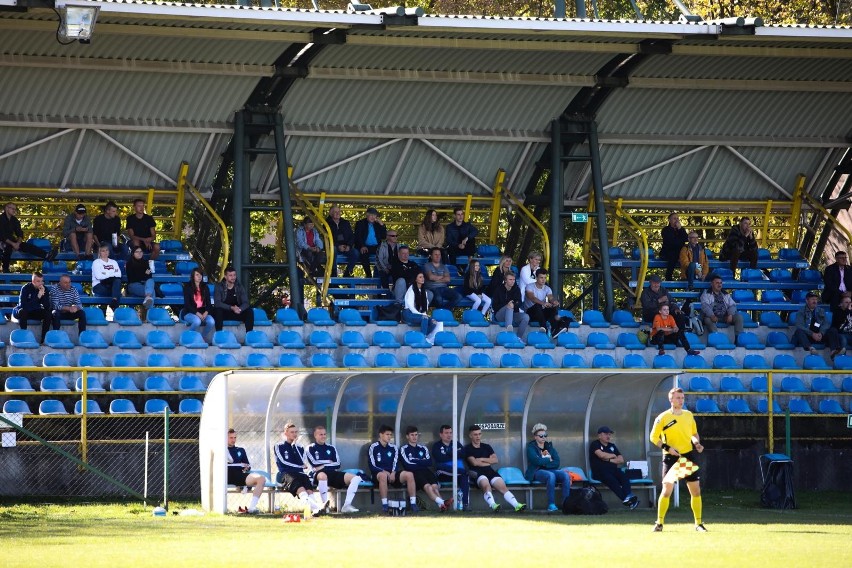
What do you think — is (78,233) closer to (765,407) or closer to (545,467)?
(545,467)

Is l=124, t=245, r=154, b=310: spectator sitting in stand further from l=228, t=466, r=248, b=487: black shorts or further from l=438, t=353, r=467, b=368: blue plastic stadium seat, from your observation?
l=228, t=466, r=248, b=487: black shorts

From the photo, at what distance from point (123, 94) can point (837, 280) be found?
13181 millimetres

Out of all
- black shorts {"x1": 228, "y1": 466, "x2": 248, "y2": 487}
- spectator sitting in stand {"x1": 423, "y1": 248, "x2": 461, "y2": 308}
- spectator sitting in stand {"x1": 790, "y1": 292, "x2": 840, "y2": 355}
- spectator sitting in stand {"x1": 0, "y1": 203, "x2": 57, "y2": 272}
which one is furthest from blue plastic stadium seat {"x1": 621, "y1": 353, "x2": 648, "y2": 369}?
spectator sitting in stand {"x1": 0, "y1": 203, "x2": 57, "y2": 272}

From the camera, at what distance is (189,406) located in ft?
66.3

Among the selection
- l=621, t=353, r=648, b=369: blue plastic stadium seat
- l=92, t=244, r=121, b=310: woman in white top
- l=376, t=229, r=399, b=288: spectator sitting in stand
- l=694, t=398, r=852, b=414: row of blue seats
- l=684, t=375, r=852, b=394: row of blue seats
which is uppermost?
l=376, t=229, r=399, b=288: spectator sitting in stand

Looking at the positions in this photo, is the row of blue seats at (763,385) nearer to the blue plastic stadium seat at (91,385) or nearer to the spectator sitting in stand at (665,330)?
the spectator sitting in stand at (665,330)

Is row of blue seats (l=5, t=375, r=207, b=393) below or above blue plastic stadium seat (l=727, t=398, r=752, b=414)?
above

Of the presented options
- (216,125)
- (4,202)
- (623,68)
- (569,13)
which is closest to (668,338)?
(623,68)

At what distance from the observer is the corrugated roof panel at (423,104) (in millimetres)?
25984

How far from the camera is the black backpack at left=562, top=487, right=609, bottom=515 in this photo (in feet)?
59.4

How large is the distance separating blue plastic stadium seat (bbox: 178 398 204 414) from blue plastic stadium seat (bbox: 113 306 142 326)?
8.66 feet

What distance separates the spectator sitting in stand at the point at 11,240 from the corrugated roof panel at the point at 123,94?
6.59ft

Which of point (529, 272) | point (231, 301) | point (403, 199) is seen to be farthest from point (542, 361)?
point (403, 199)

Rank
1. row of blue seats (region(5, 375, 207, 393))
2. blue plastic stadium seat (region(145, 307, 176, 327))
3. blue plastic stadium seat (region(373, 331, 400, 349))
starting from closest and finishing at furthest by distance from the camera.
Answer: row of blue seats (region(5, 375, 207, 393)) → blue plastic stadium seat (region(145, 307, 176, 327)) → blue plastic stadium seat (region(373, 331, 400, 349))
